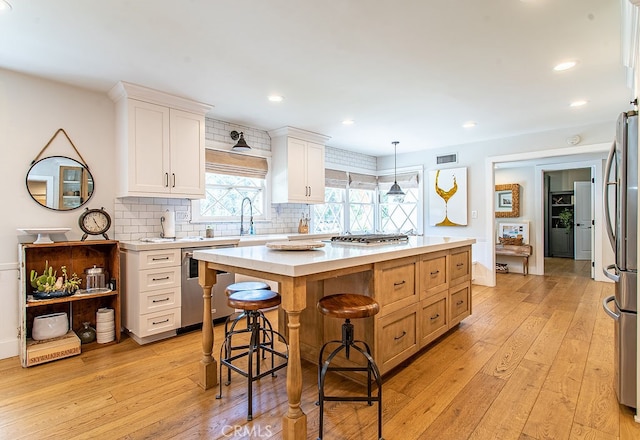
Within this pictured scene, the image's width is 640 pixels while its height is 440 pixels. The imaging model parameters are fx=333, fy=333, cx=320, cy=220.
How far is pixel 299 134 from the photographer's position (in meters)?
4.70

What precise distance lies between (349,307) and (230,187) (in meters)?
3.01

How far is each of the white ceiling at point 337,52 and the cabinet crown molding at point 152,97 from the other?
80 millimetres

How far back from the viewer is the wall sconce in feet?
13.5

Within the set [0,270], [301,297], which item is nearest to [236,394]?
[301,297]

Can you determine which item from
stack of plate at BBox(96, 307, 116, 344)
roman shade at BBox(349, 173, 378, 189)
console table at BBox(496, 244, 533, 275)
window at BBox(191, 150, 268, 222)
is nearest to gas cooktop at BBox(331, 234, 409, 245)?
window at BBox(191, 150, 268, 222)

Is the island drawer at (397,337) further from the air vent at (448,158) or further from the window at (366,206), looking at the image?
the air vent at (448,158)

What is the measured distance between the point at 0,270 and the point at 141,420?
202 cm

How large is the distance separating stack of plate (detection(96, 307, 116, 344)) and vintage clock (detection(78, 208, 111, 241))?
2.36 ft

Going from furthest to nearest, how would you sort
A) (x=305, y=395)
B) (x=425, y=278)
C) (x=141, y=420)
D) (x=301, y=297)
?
(x=425, y=278)
(x=305, y=395)
(x=141, y=420)
(x=301, y=297)

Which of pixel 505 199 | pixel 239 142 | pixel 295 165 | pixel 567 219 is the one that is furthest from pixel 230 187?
pixel 567 219

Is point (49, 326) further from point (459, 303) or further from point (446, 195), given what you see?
point (446, 195)

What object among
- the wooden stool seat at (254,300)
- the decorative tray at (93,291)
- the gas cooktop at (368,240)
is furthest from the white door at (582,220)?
the decorative tray at (93,291)

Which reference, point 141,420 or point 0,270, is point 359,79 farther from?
point 0,270

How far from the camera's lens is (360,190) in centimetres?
653
